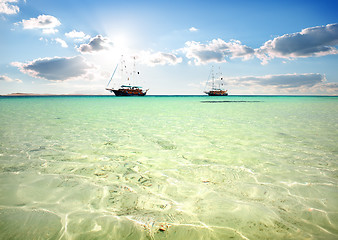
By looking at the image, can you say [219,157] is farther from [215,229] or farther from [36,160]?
[36,160]

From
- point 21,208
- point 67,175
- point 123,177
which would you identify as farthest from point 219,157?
point 21,208

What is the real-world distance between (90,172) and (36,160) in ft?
6.74

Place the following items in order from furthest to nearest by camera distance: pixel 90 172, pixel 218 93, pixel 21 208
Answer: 1. pixel 218 93
2. pixel 90 172
3. pixel 21 208

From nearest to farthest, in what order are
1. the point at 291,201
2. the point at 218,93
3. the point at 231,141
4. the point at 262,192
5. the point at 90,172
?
the point at 291,201
the point at 262,192
the point at 90,172
the point at 231,141
the point at 218,93

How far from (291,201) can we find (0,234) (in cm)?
456

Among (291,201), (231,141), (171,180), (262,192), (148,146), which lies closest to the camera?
(291,201)

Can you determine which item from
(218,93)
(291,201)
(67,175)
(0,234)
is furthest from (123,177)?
(218,93)

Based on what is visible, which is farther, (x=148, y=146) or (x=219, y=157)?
(x=148, y=146)

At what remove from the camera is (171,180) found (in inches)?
156

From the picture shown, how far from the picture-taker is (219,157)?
17.8 feet

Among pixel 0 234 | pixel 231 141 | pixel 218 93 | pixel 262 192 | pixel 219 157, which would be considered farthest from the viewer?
pixel 218 93

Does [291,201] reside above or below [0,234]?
below

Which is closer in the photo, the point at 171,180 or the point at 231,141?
the point at 171,180

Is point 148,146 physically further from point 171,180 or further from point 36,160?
point 36,160
